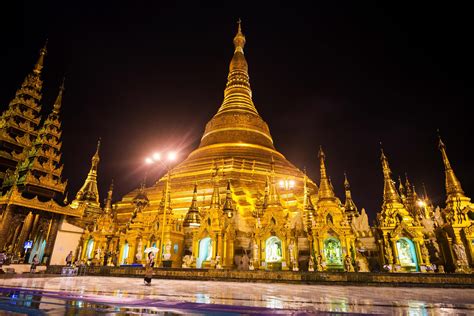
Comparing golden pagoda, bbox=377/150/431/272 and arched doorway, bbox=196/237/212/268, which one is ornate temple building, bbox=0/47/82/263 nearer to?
arched doorway, bbox=196/237/212/268

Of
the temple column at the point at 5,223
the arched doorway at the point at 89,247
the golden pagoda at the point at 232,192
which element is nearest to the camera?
the golden pagoda at the point at 232,192

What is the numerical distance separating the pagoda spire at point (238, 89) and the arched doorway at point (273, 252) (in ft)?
81.4

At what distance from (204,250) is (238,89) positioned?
28671 millimetres

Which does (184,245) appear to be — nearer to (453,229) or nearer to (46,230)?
(46,230)

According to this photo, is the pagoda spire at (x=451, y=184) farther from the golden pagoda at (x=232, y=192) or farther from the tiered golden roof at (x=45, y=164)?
the tiered golden roof at (x=45, y=164)

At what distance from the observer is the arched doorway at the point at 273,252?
1920 cm

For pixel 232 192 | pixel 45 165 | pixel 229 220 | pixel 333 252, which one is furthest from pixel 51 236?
pixel 333 252

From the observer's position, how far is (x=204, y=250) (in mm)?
21219

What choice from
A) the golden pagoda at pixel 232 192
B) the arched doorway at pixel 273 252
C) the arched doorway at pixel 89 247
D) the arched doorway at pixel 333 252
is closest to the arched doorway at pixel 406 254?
the arched doorway at pixel 333 252

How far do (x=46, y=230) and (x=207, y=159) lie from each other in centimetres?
1692

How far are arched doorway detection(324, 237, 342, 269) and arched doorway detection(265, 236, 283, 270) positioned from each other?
3.01m

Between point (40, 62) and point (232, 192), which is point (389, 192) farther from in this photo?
point (40, 62)

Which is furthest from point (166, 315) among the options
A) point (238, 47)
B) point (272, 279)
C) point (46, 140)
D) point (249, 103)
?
point (238, 47)

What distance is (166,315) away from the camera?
13.0 ft
